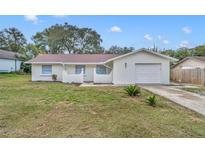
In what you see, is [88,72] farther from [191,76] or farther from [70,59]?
[191,76]

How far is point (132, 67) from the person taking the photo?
1970 cm

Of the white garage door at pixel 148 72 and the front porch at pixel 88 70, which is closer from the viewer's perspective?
the white garage door at pixel 148 72

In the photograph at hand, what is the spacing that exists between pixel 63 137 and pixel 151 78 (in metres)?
15.4

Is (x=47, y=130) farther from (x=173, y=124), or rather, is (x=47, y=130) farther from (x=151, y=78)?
(x=151, y=78)

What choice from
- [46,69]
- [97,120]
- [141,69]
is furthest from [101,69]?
[97,120]

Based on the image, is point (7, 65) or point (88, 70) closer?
point (88, 70)

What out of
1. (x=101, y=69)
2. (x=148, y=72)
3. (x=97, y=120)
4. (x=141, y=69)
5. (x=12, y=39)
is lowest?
(x=97, y=120)

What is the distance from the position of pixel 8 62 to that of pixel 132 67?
1104 inches

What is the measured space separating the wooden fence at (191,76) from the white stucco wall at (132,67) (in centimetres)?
278

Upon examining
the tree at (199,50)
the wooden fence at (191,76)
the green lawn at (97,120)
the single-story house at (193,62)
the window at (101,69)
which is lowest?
the green lawn at (97,120)

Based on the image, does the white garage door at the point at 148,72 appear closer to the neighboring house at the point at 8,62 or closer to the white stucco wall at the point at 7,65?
the neighboring house at the point at 8,62

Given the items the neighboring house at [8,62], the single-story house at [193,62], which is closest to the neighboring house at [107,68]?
the single-story house at [193,62]

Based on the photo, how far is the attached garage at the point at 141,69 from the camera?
1967 cm

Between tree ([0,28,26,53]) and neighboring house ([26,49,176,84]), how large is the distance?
105 ft
